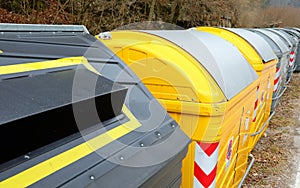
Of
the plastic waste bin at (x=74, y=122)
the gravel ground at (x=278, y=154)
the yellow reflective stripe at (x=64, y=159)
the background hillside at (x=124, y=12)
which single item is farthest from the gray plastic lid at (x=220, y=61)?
the background hillside at (x=124, y=12)

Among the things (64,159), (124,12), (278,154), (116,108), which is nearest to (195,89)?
(116,108)

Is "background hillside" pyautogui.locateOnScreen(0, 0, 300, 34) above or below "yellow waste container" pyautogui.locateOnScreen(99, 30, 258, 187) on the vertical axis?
below

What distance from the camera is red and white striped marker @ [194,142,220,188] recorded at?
92.2 inches

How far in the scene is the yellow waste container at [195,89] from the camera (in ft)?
7.64

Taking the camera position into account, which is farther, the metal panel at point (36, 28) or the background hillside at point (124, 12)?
the background hillside at point (124, 12)

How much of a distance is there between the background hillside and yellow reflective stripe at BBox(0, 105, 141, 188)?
7.59 metres

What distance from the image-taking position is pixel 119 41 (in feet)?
9.16

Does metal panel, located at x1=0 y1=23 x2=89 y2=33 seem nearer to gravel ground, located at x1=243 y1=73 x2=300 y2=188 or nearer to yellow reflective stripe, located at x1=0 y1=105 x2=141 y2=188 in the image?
yellow reflective stripe, located at x1=0 y1=105 x2=141 y2=188

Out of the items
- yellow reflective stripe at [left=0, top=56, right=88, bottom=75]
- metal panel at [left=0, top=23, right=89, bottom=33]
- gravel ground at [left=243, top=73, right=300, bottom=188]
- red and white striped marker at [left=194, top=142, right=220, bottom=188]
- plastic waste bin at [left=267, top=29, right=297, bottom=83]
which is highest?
metal panel at [left=0, top=23, right=89, bottom=33]

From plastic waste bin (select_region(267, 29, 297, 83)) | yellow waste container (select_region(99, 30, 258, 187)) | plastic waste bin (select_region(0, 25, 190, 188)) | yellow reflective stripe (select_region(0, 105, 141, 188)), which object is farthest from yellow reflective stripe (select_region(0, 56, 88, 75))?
plastic waste bin (select_region(267, 29, 297, 83))

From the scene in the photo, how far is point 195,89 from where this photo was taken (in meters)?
2.33

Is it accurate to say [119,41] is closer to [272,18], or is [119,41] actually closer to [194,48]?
[194,48]

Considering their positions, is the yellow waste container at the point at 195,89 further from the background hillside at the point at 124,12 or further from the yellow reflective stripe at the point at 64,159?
the background hillside at the point at 124,12

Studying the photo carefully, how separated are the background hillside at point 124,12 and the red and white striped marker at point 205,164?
7285 millimetres
